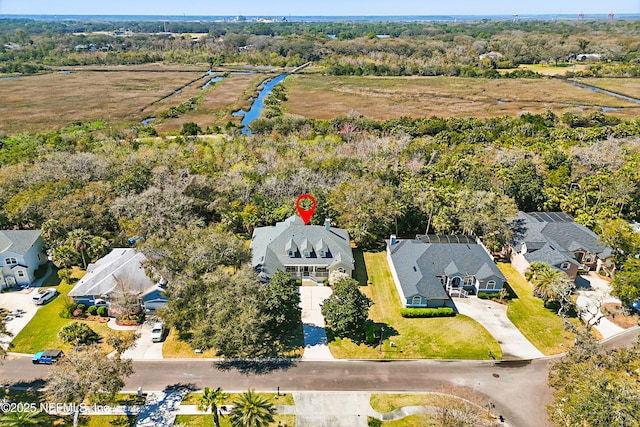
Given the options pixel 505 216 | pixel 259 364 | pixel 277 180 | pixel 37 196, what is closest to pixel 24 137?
pixel 37 196

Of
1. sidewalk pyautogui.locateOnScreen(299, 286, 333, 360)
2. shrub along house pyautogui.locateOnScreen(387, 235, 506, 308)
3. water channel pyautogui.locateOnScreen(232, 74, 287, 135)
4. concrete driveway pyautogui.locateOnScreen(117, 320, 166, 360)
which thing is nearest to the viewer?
concrete driveway pyautogui.locateOnScreen(117, 320, 166, 360)

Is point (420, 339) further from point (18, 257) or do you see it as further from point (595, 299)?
point (18, 257)

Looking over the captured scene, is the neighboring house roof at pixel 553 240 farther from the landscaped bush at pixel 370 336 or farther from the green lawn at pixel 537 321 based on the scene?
the landscaped bush at pixel 370 336

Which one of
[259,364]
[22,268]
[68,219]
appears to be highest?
[68,219]

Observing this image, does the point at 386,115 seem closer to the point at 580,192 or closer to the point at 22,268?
the point at 580,192

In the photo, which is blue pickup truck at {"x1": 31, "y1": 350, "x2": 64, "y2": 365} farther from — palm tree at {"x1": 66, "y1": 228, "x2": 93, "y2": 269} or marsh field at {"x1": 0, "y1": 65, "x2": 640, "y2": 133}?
marsh field at {"x1": 0, "y1": 65, "x2": 640, "y2": 133}

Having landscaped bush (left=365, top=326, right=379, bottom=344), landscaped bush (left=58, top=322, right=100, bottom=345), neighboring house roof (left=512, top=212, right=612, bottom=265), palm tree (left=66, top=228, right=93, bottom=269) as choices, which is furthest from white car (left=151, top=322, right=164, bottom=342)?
neighboring house roof (left=512, top=212, right=612, bottom=265)

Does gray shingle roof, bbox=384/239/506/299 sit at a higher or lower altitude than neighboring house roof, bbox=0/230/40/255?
lower
